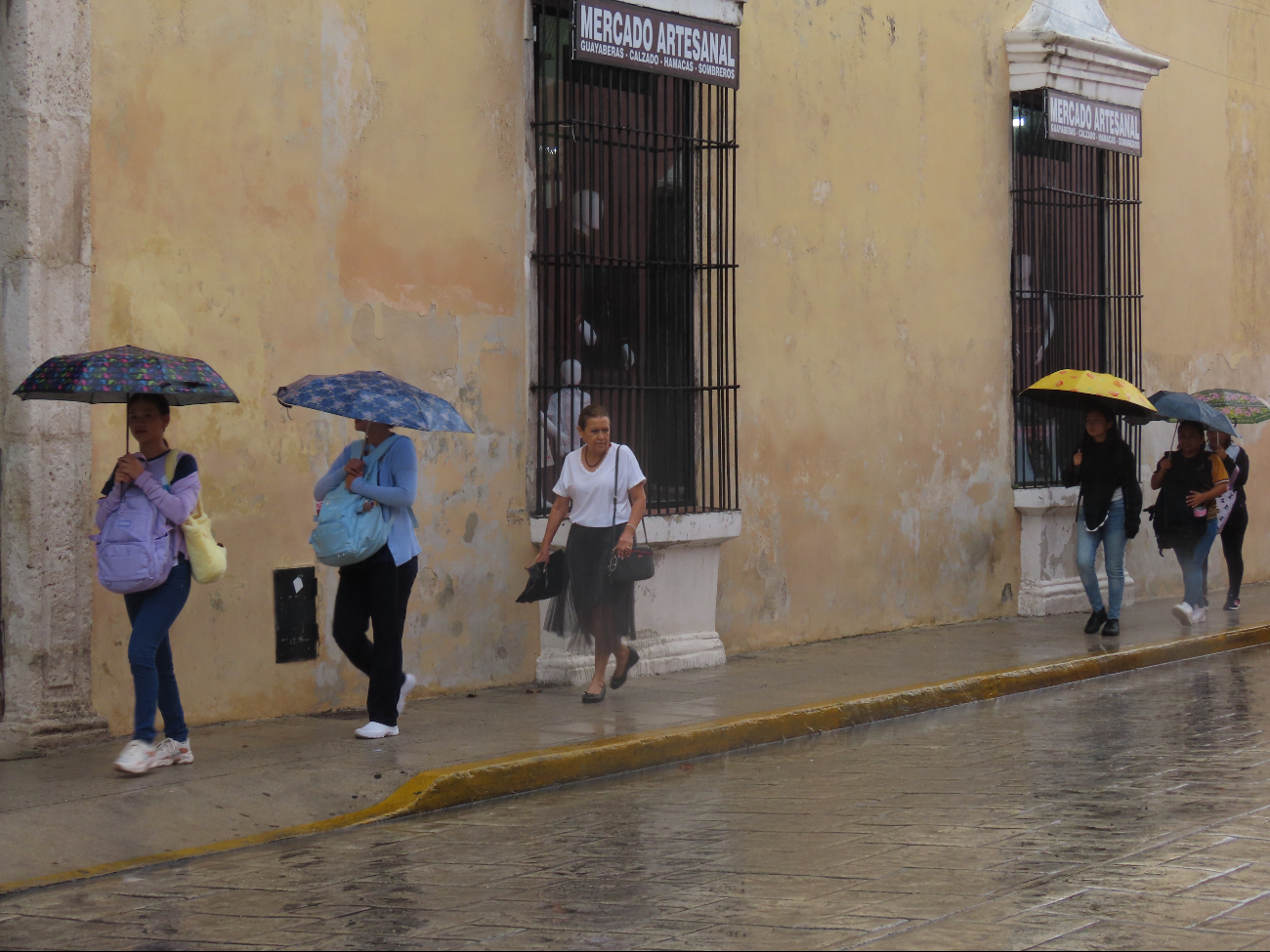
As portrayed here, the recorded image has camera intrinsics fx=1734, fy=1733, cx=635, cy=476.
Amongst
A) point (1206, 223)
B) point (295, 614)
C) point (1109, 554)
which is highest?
point (1206, 223)

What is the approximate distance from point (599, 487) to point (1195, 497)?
19.1 feet

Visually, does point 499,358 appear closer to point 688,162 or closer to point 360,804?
point 688,162

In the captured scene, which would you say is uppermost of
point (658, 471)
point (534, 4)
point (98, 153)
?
point (534, 4)

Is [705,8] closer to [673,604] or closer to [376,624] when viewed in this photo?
[673,604]

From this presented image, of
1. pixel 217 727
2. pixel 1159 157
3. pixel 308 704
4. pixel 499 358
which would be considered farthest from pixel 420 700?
pixel 1159 157

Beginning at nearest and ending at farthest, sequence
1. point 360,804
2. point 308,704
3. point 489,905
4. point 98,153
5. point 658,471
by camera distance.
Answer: point 489,905 → point 360,804 → point 98,153 → point 308,704 → point 658,471

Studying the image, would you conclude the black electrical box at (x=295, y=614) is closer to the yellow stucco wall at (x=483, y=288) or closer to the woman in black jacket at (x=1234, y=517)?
the yellow stucco wall at (x=483, y=288)

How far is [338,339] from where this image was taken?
906cm

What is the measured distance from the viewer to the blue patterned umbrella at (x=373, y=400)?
7.61 metres

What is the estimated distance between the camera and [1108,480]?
1232cm

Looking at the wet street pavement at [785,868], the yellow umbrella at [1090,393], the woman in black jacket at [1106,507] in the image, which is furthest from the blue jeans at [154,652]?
the woman in black jacket at [1106,507]

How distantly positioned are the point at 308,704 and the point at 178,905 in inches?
138


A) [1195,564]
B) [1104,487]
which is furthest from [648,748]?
[1195,564]

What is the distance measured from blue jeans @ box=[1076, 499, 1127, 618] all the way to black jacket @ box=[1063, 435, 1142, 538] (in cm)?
7
